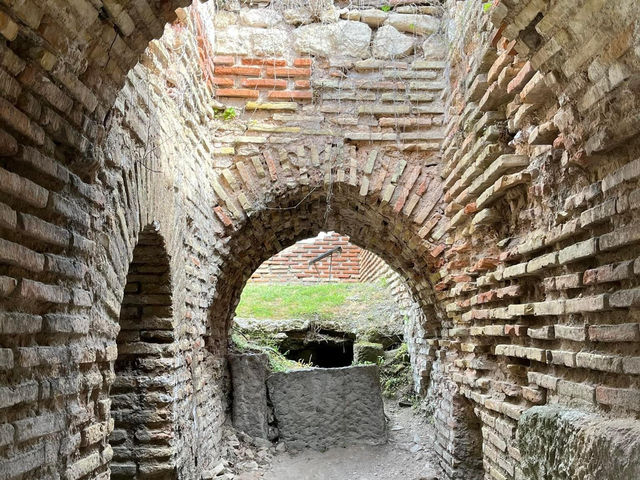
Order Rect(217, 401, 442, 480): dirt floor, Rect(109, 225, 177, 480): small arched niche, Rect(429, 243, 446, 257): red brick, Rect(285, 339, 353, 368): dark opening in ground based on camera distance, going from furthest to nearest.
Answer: Rect(285, 339, 353, 368): dark opening in ground
Rect(217, 401, 442, 480): dirt floor
Rect(429, 243, 446, 257): red brick
Rect(109, 225, 177, 480): small arched niche

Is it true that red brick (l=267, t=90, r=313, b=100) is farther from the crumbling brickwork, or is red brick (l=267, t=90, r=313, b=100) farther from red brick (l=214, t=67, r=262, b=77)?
red brick (l=214, t=67, r=262, b=77)

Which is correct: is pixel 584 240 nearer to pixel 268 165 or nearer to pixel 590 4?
pixel 590 4

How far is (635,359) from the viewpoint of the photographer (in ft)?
6.28

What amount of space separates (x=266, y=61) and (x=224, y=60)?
38cm

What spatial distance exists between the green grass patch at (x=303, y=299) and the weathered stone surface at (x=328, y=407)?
1.93 meters

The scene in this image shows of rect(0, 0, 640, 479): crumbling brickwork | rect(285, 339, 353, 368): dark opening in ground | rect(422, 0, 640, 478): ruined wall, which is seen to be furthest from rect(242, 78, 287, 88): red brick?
rect(285, 339, 353, 368): dark opening in ground

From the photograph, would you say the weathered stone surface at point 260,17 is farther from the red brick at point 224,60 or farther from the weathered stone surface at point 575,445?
the weathered stone surface at point 575,445

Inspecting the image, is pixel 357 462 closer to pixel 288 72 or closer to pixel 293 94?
pixel 293 94

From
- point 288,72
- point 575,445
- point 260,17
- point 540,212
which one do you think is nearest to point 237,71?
point 288,72

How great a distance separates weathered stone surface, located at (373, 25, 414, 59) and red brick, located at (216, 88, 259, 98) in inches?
47.8

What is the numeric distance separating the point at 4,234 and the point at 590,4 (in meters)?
2.04

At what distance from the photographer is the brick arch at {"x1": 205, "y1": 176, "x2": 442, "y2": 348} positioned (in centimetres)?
497

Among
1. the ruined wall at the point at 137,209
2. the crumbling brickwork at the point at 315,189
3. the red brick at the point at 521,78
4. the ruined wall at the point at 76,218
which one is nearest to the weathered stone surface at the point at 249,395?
the crumbling brickwork at the point at 315,189

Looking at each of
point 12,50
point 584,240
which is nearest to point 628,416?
point 584,240
